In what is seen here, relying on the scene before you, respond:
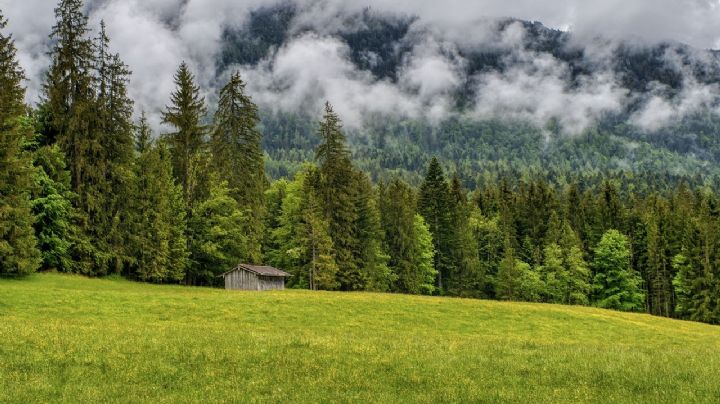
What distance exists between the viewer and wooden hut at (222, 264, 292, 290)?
2303 inches

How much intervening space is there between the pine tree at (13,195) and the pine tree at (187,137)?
20976 mm

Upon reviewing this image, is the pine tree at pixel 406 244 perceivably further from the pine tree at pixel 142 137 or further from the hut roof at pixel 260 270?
the pine tree at pixel 142 137

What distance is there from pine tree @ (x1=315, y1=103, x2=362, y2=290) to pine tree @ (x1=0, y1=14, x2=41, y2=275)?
35611 mm

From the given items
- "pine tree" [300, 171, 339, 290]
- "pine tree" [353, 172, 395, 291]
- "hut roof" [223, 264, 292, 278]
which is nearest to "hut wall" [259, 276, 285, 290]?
"hut roof" [223, 264, 292, 278]

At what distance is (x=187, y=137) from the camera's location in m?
65.8

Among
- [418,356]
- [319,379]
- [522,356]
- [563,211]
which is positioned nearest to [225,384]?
[319,379]

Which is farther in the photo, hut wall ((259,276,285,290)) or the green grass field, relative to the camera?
hut wall ((259,276,285,290))

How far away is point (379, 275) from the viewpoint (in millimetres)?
80125

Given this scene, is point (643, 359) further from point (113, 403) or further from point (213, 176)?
point (213, 176)

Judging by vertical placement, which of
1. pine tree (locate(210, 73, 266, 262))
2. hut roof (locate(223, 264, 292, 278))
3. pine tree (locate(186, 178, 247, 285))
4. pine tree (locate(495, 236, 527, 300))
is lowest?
pine tree (locate(495, 236, 527, 300))

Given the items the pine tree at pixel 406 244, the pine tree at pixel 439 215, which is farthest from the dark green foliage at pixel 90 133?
the pine tree at pixel 439 215

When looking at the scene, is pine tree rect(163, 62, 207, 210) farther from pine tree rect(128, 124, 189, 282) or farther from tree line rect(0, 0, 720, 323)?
pine tree rect(128, 124, 189, 282)

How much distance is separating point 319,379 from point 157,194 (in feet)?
157

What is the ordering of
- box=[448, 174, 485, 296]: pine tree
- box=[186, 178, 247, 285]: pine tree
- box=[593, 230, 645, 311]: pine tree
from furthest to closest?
box=[448, 174, 485, 296]: pine tree
box=[593, 230, 645, 311]: pine tree
box=[186, 178, 247, 285]: pine tree
